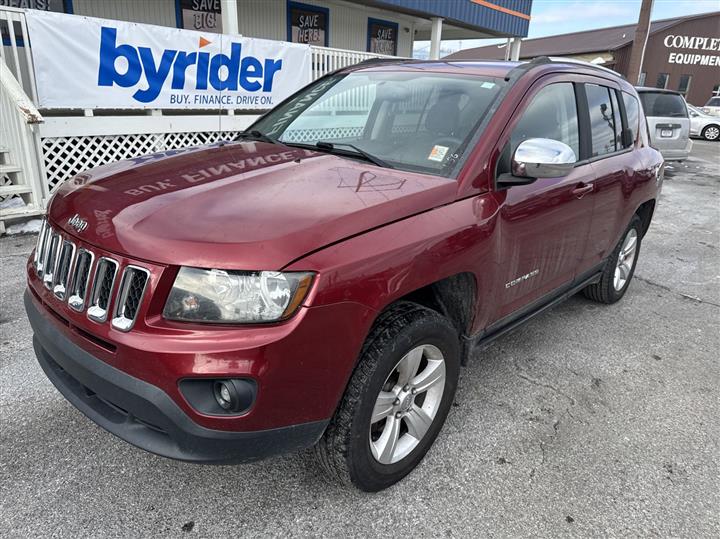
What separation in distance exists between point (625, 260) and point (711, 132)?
22.6m

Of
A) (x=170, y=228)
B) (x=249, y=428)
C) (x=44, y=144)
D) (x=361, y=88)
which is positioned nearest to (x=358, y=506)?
(x=249, y=428)

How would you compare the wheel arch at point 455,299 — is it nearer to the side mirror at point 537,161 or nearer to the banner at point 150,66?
the side mirror at point 537,161

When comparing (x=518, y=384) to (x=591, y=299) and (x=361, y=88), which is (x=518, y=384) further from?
(x=361, y=88)

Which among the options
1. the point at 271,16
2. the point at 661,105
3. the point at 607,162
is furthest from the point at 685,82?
the point at 607,162

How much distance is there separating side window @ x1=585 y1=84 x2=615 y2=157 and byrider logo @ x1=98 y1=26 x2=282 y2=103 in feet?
19.1

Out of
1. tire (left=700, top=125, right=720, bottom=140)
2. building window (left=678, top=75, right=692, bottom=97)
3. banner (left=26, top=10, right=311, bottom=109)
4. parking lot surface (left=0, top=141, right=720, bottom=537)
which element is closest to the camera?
parking lot surface (left=0, top=141, right=720, bottom=537)

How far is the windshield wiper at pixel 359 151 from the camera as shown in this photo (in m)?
2.60

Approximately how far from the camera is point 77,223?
83.1 inches

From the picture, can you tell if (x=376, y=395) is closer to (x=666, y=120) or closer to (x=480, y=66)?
(x=480, y=66)

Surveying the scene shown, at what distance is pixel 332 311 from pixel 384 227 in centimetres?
43

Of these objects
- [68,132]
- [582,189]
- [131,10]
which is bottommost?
[68,132]

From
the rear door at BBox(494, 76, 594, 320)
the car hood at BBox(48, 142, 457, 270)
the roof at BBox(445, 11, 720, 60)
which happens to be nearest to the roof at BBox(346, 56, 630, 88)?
the rear door at BBox(494, 76, 594, 320)

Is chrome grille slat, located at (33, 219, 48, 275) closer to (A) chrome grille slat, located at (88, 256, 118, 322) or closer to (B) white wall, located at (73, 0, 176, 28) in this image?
(A) chrome grille slat, located at (88, 256, 118, 322)

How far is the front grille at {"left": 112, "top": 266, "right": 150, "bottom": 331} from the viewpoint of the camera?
5.99 feet
